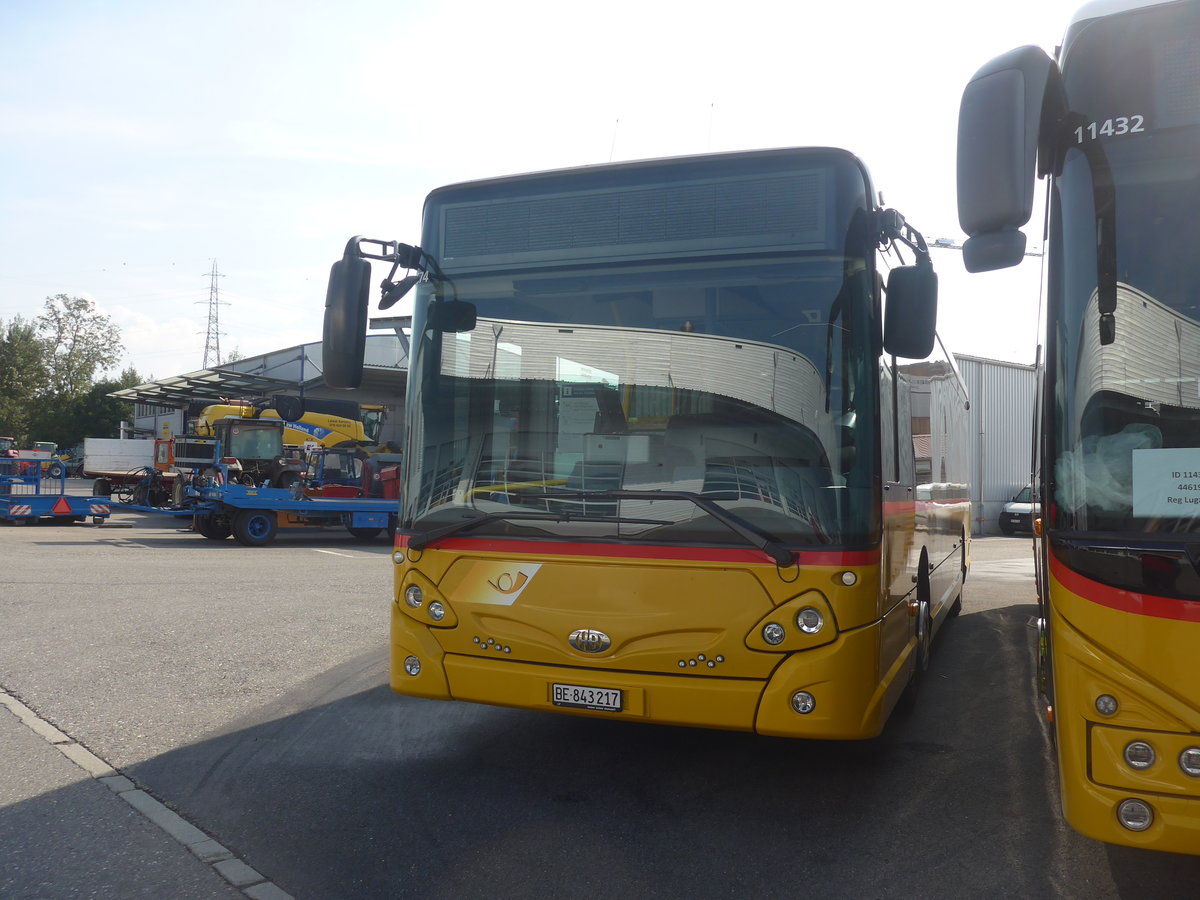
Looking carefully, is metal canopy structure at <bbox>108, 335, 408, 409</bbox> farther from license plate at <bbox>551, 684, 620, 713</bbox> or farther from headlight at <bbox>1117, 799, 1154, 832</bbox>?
headlight at <bbox>1117, 799, 1154, 832</bbox>

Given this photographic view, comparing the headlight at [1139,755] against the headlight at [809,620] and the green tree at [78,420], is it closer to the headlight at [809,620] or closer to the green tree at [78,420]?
the headlight at [809,620]

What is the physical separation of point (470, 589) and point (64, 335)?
8630 cm

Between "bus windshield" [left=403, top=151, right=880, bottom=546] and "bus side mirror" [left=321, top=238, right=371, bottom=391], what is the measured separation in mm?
409

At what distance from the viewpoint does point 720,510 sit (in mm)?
4180

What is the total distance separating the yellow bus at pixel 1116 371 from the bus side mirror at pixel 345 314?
278cm

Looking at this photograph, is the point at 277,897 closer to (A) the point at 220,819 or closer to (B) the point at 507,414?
(A) the point at 220,819

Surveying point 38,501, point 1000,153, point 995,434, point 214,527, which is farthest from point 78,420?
point 1000,153

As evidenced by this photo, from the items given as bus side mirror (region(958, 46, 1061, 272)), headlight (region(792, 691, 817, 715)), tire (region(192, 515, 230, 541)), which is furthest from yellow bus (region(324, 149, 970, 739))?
tire (region(192, 515, 230, 541))

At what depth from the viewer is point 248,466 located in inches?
919

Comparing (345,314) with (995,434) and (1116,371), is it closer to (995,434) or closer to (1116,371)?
(1116,371)

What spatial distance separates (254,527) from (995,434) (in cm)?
2312

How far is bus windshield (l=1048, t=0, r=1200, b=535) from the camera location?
312 centimetres

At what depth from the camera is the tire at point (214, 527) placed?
20.0 m

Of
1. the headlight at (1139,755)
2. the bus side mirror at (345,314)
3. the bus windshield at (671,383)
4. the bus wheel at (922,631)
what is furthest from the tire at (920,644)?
the bus side mirror at (345,314)
